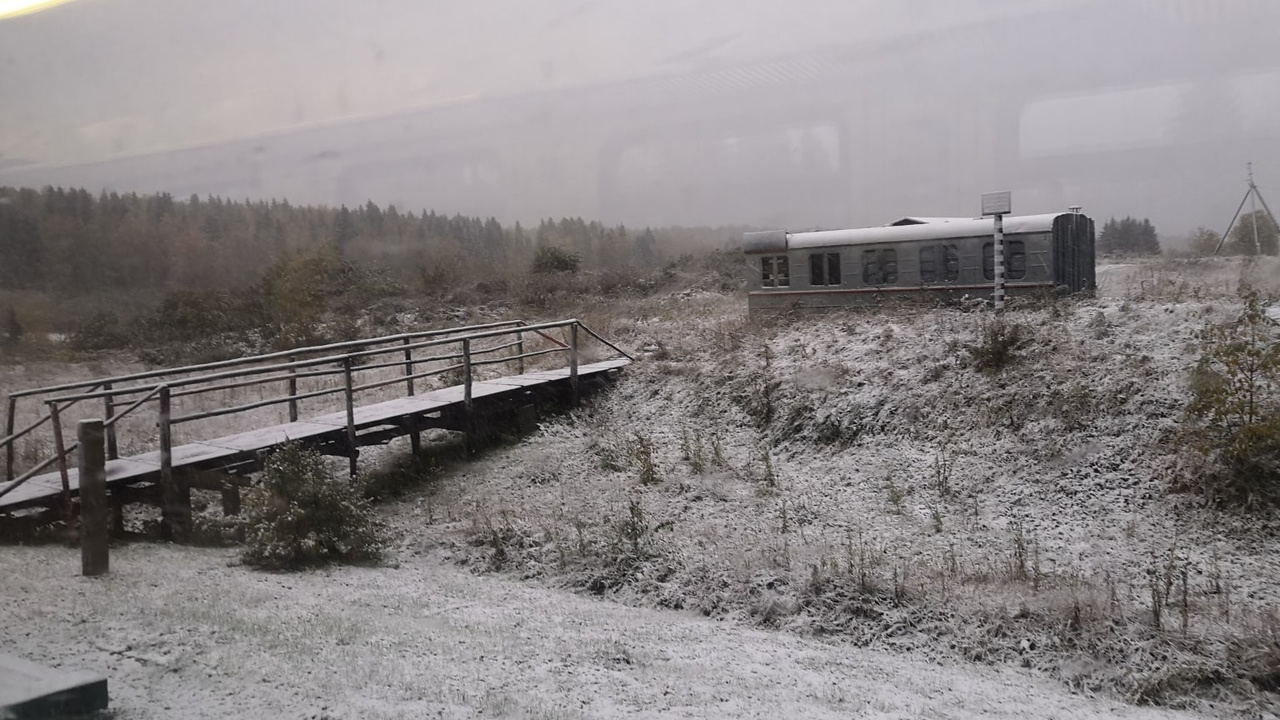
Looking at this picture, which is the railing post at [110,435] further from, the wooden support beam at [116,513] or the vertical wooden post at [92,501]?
the vertical wooden post at [92,501]

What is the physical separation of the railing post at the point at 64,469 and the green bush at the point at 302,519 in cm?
129

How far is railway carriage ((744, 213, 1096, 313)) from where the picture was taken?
15.4 m

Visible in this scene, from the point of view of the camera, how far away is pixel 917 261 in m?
16.5

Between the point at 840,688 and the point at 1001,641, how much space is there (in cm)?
152

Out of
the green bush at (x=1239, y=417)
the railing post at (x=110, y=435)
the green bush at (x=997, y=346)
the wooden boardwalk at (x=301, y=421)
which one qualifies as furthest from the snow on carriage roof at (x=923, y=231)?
the railing post at (x=110, y=435)

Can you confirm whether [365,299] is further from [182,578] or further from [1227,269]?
[1227,269]

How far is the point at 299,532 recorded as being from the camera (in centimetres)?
764

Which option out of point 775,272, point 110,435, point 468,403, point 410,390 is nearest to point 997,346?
point 468,403

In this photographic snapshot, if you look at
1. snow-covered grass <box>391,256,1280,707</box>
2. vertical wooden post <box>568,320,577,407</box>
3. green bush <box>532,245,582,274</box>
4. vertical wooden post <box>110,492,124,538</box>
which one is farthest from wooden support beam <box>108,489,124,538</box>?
green bush <box>532,245,582,274</box>

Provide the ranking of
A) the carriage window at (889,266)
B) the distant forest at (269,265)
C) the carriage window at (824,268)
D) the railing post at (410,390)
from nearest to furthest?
the distant forest at (269,265), the railing post at (410,390), the carriage window at (889,266), the carriage window at (824,268)

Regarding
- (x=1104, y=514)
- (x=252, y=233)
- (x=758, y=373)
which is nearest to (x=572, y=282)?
(x=758, y=373)

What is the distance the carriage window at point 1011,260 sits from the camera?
15.5 metres

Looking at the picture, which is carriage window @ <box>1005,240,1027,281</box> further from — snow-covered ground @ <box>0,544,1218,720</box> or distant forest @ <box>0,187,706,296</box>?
snow-covered ground @ <box>0,544,1218,720</box>

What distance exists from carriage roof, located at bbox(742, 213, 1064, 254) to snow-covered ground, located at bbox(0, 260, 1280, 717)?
279cm
